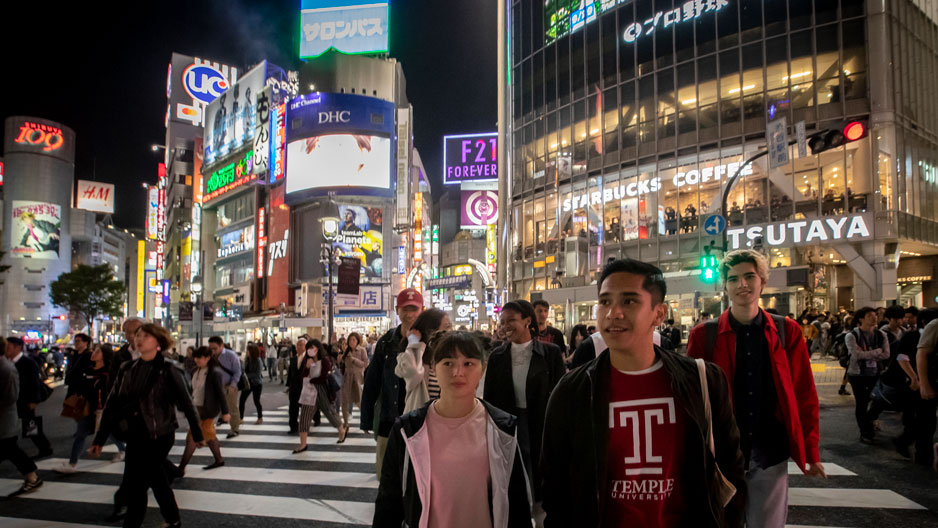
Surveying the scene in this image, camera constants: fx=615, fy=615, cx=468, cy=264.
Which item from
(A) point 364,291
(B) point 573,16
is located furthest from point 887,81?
(A) point 364,291

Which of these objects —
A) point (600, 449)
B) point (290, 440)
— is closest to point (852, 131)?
point (290, 440)

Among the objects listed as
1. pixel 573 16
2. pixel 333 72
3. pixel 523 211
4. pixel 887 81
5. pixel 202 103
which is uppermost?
pixel 202 103

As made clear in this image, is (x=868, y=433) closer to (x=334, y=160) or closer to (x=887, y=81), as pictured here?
(x=887, y=81)

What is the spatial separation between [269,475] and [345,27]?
6361 cm

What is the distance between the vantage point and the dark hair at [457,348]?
298 cm

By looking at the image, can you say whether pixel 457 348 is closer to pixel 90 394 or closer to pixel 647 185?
pixel 90 394

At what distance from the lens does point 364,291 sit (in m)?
43.8

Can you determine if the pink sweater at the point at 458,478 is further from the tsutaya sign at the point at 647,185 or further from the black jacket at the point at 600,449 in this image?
the tsutaya sign at the point at 647,185

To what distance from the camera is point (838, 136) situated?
12.5 meters

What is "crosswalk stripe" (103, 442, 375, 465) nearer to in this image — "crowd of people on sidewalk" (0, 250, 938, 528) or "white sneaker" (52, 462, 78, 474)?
"white sneaker" (52, 462, 78, 474)

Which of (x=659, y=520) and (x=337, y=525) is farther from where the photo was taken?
(x=337, y=525)

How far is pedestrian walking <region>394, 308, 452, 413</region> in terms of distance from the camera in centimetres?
497

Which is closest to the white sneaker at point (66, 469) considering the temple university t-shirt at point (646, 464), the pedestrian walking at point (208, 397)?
the pedestrian walking at point (208, 397)

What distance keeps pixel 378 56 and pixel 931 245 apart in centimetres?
5396
